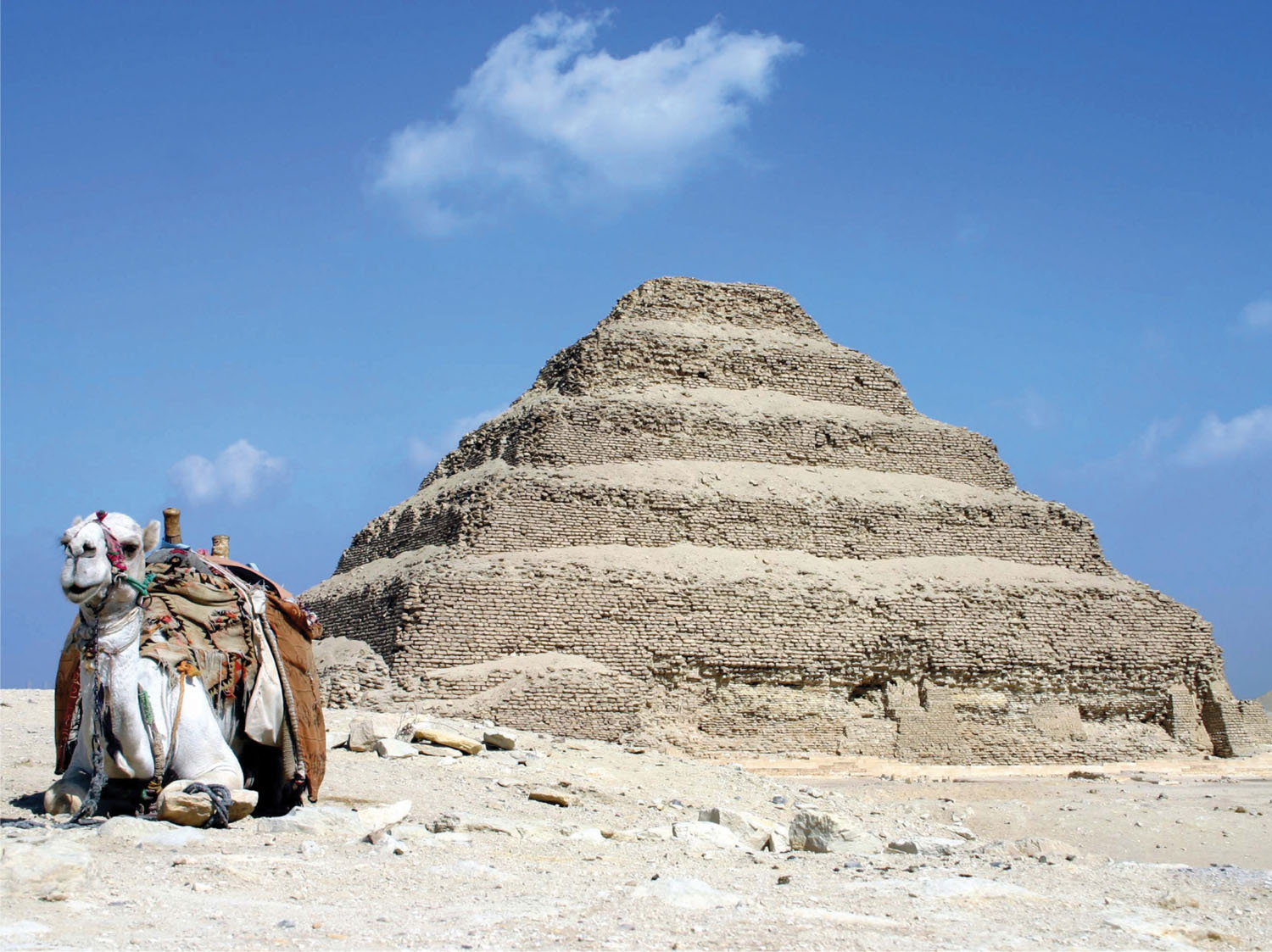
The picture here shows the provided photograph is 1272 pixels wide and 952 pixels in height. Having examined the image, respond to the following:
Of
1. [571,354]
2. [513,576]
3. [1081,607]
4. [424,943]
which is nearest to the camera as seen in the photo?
[424,943]

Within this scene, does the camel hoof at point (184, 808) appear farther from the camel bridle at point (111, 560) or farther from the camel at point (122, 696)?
the camel bridle at point (111, 560)

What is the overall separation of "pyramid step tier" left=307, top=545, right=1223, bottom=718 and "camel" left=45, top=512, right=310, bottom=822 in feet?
42.6

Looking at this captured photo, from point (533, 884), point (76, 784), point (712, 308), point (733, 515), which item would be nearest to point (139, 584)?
point (76, 784)

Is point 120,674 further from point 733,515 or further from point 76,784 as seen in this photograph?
point 733,515

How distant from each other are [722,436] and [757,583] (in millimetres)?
4639

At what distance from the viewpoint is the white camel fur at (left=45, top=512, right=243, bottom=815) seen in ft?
23.1

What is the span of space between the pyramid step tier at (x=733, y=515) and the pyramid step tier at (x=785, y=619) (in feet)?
1.42

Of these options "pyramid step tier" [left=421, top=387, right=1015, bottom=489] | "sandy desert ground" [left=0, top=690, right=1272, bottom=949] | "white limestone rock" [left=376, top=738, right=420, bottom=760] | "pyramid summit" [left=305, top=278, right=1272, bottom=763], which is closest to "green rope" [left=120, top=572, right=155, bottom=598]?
"sandy desert ground" [left=0, top=690, right=1272, bottom=949]

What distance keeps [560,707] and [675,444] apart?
7.81 meters

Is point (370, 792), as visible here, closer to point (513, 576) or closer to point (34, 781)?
point (34, 781)

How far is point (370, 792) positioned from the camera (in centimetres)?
1016

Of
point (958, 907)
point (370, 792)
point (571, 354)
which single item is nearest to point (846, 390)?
point (571, 354)

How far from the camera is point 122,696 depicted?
7.23 m

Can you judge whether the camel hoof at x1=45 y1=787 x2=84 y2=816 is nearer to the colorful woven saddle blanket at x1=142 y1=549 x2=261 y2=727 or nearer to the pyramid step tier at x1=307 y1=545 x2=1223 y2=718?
the colorful woven saddle blanket at x1=142 y1=549 x2=261 y2=727
